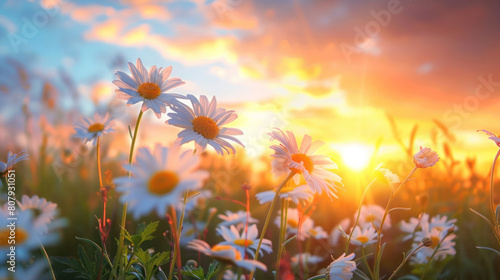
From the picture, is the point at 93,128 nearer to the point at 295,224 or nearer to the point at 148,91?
the point at 148,91

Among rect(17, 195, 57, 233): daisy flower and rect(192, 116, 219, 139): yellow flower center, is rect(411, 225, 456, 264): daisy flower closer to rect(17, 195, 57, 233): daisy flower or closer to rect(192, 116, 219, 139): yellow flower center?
rect(192, 116, 219, 139): yellow flower center

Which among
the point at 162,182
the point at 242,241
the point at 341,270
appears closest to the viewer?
the point at 162,182

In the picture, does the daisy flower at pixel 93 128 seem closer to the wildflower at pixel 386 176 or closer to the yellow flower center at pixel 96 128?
the yellow flower center at pixel 96 128

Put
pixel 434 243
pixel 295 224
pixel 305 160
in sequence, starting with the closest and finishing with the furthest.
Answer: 1. pixel 305 160
2. pixel 434 243
3. pixel 295 224

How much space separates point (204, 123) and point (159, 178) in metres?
0.45

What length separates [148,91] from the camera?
4.15ft

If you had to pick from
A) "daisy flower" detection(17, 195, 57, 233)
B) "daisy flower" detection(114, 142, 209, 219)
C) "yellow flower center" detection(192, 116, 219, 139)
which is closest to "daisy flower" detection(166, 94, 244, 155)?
"yellow flower center" detection(192, 116, 219, 139)

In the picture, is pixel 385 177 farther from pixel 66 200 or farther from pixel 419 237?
pixel 66 200

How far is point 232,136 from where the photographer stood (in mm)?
1255

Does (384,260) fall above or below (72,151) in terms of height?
below

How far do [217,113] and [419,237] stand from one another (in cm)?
128

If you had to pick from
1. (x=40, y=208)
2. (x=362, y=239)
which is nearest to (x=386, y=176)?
(x=362, y=239)

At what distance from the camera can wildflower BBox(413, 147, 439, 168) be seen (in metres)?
1.24

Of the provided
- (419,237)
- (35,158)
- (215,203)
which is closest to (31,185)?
(35,158)
